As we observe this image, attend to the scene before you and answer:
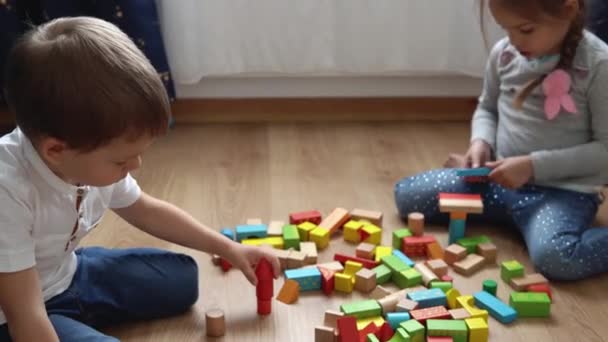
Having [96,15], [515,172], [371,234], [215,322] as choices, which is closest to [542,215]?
[515,172]

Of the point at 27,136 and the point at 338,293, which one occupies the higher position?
the point at 27,136

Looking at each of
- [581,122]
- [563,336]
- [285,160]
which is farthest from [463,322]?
[285,160]

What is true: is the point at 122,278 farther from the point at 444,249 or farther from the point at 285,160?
the point at 285,160

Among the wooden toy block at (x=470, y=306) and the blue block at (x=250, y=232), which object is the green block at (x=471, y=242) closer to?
the wooden toy block at (x=470, y=306)

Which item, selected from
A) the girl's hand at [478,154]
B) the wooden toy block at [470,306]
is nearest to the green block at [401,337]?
the wooden toy block at [470,306]

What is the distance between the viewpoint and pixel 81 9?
1836mm

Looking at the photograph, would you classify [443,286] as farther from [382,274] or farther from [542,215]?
[542,215]

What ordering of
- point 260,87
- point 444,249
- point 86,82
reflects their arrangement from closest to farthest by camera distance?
point 86,82, point 444,249, point 260,87

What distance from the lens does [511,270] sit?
134 centimetres

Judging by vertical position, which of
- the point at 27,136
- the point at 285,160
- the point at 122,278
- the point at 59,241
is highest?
the point at 27,136

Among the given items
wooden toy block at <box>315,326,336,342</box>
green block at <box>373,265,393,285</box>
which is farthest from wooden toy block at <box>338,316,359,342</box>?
green block at <box>373,265,393,285</box>

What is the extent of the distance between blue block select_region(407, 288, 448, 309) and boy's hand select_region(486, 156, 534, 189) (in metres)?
0.33

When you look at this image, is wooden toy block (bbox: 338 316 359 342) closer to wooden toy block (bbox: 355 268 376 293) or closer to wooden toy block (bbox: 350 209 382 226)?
wooden toy block (bbox: 355 268 376 293)

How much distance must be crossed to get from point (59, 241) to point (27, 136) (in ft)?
0.56
